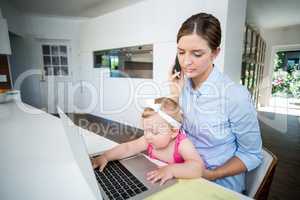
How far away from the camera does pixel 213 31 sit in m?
1.03

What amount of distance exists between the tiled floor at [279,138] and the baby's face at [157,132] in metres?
1.74

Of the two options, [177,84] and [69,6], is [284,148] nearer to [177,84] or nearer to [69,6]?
[177,84]

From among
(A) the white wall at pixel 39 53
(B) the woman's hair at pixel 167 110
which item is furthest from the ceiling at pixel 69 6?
(B) the woman's hair at pixel 167 110

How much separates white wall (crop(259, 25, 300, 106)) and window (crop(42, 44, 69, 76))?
19.2 feet

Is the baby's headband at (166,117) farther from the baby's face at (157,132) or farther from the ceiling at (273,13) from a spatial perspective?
the ceiling at (273,13)

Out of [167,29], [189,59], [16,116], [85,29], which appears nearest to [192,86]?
[189,59]

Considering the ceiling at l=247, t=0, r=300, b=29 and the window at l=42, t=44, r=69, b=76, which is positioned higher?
the ceiling at l=247, t=0, r=300, b=29

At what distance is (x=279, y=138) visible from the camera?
12.6 ft

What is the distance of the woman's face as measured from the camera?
3.37ft

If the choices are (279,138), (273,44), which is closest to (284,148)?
(279,138)

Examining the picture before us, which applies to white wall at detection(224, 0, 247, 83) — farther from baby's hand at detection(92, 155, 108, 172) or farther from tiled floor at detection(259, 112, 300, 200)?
baby's hand at detection(92, 155, 108, 172)

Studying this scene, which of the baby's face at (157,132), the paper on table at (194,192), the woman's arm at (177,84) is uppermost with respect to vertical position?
the woman's arm at (177,84)

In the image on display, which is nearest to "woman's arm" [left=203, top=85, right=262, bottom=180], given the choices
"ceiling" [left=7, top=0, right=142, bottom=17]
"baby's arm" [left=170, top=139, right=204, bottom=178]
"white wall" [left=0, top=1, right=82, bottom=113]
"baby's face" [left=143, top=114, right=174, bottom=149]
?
"baby's arm" [left=170, top=139, right=204, bottom=178]

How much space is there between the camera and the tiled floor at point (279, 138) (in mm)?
2154
